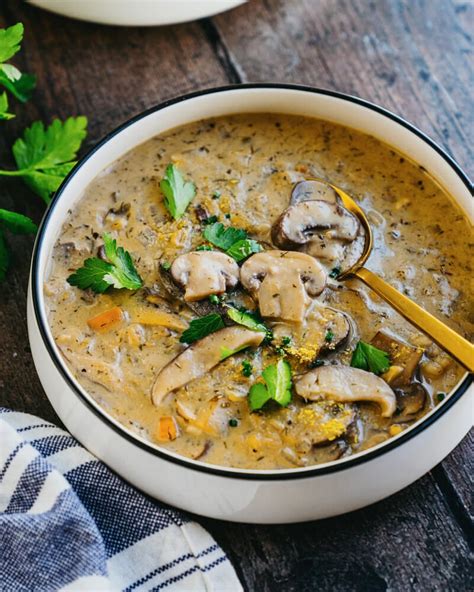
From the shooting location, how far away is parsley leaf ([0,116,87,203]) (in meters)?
3.33

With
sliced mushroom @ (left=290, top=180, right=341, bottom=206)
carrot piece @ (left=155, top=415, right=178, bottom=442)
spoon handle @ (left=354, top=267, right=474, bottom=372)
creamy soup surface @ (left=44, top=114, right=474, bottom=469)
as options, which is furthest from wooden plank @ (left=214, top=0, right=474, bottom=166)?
carrot piece @ (left=155, top=415, right=178, bottom=442)

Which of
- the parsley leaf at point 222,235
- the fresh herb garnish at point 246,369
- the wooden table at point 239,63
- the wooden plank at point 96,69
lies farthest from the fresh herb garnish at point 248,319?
the wooden plank at point 96,69

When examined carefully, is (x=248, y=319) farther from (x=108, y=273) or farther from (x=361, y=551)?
(x=361, y=551)

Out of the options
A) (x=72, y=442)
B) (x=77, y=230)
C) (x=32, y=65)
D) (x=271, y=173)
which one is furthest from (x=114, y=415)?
(x=32, y=65)

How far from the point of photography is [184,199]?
10.2 feet

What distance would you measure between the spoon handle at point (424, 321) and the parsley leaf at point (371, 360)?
14 cm

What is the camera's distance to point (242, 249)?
9.76ft

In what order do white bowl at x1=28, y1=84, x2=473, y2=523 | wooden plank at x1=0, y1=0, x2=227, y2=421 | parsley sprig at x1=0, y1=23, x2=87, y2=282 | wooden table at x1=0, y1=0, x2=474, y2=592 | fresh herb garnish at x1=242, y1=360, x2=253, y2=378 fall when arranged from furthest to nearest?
1. wooden plank at x1=0, y1=0, x2=227, y2=421
2. wooden table at x1=0, y1=0, x2=474, y2=592
3. parsley sprig at x1=0, y1=23, x2=87, y2=282
4. fresh herb garnish at x1=242, y1=360, x2=253, y2=378
5. white bowl at x1=28, y1=84, x2=473, y2=523

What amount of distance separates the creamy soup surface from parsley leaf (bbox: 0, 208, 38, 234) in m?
0.20

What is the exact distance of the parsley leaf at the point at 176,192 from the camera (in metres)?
3.09

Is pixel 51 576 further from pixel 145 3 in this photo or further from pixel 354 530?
pixel 145 3

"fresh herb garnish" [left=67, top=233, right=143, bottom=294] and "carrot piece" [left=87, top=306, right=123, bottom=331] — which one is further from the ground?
"fresh herb garnish" [left=67, top=233, right=143, bottom=294]

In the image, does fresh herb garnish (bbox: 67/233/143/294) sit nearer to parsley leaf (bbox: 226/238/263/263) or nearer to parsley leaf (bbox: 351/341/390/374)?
parsley leaf (bbox: 226/238/263/263)

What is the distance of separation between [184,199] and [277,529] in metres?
1.14
